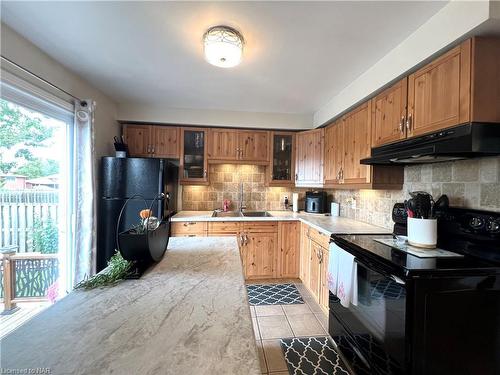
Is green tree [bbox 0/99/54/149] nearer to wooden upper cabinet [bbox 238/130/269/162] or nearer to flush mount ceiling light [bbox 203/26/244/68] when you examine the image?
flush mount ceiling light [bbox 203/26/244/68]

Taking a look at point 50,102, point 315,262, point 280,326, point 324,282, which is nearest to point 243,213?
point 315,262

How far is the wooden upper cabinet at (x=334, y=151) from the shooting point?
2626 millimetres

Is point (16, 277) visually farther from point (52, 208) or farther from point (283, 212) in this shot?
point (283, 212)

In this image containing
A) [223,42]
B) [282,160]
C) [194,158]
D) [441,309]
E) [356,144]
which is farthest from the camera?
[282,160]

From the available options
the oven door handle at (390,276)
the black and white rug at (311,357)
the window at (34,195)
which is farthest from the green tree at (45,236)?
the oven door handle at (390,276)

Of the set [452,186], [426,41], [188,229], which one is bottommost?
[188,229]

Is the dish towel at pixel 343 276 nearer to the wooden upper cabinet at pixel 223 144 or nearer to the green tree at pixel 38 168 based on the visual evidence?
the wooden upper cabinet at pixel 223 144

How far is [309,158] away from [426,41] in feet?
6.22

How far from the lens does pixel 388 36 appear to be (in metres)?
1.56

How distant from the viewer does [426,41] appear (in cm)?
143

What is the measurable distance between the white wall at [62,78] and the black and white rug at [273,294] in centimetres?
240

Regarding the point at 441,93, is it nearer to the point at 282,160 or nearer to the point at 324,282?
the point at 324,282

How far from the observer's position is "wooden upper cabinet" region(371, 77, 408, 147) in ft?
5.52

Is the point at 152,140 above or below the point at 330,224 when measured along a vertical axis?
above
